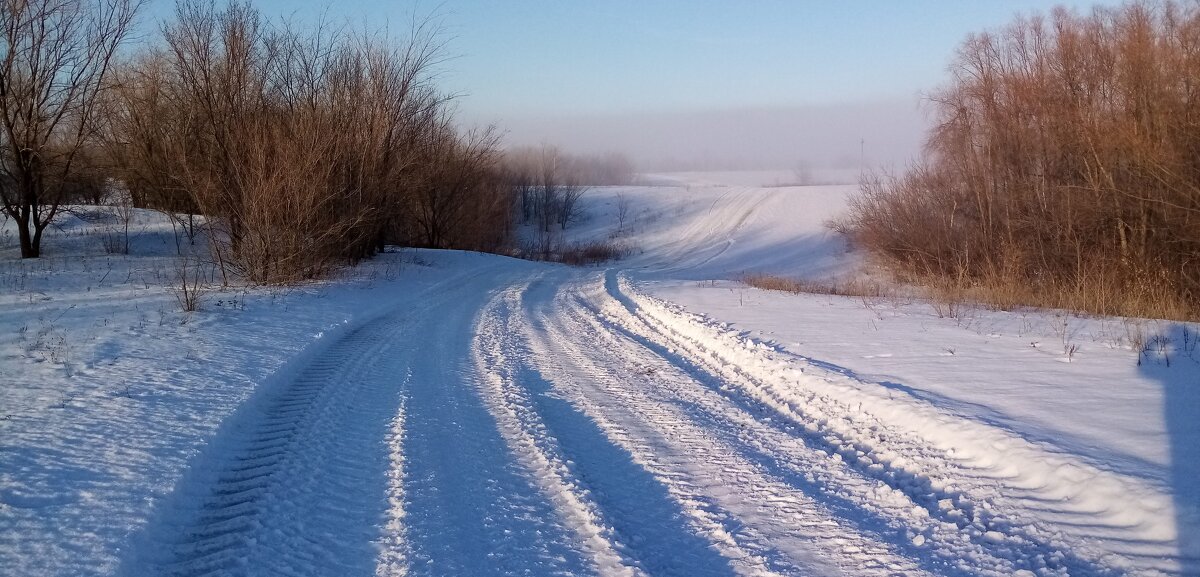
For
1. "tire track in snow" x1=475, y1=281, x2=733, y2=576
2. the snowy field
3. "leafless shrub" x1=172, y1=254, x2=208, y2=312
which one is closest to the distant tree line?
the snowy field

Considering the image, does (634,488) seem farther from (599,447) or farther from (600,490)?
(599,447)

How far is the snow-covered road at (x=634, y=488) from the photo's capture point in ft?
12.9

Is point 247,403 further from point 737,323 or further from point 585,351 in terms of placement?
point 737,323

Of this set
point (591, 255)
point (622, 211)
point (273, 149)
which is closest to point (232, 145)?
point (273, 149)

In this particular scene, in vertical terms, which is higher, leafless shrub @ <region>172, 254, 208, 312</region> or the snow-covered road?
leafless shrub @ <region>172, 254, 208, 312</region>

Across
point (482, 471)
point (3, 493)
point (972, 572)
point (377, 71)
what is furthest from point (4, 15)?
point (972, 572)

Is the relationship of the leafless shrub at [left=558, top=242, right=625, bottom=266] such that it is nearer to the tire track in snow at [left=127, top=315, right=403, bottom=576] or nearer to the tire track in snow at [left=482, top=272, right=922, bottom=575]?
the tire track in snow at [left=482, top=272, right=922, bottom=575]

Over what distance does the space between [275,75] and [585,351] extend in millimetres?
16020

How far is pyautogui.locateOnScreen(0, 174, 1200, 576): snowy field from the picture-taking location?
3.99 meters

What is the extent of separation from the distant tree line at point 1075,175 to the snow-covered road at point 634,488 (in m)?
8.39

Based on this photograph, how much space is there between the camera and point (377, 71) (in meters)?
23.5

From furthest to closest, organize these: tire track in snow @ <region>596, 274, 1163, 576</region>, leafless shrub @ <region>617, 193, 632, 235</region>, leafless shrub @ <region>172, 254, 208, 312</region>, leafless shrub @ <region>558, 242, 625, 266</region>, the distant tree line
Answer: leafless shrub @ <region>617, 193, 632, 235</region>
leafless shrub @ <region>558, 242, 625, 266</region>
the distant tree line
leafless shrub @ <region>172, 254, 208, 312</region>
tire track in snow @ <region>596, 274, 1163, 576</region>

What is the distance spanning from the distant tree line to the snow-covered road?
27.5 ft

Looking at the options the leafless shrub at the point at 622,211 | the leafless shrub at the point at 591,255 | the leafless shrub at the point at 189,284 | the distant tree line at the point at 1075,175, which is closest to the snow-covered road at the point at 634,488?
the leafless shrub at the point at 189,284
